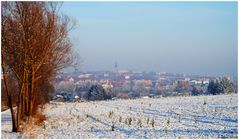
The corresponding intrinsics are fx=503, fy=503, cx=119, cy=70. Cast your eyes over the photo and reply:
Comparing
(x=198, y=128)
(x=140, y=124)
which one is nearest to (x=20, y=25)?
(x=140, y=124)

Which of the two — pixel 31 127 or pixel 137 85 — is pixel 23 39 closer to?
pixel 31 127

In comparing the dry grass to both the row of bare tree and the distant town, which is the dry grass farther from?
the distant town

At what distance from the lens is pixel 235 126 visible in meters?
18.8

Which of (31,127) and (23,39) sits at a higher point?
(23,39)

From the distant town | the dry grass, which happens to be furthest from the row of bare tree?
the distant town

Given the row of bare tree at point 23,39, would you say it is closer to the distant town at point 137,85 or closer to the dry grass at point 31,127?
A: the dry grass at point 31,127

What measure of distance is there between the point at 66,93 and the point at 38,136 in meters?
61.3

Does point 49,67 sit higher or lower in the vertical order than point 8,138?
higher

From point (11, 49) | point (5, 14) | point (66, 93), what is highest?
point (5, 14)

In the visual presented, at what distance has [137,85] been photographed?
62.9 metres

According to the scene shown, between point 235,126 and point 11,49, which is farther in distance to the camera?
point 11,49

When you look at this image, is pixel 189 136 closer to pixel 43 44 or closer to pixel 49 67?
pixel 43 44

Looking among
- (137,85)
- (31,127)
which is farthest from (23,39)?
(137,85)

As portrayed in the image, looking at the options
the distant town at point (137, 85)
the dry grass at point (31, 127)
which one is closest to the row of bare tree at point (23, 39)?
the dry grass at point (31, 127)
